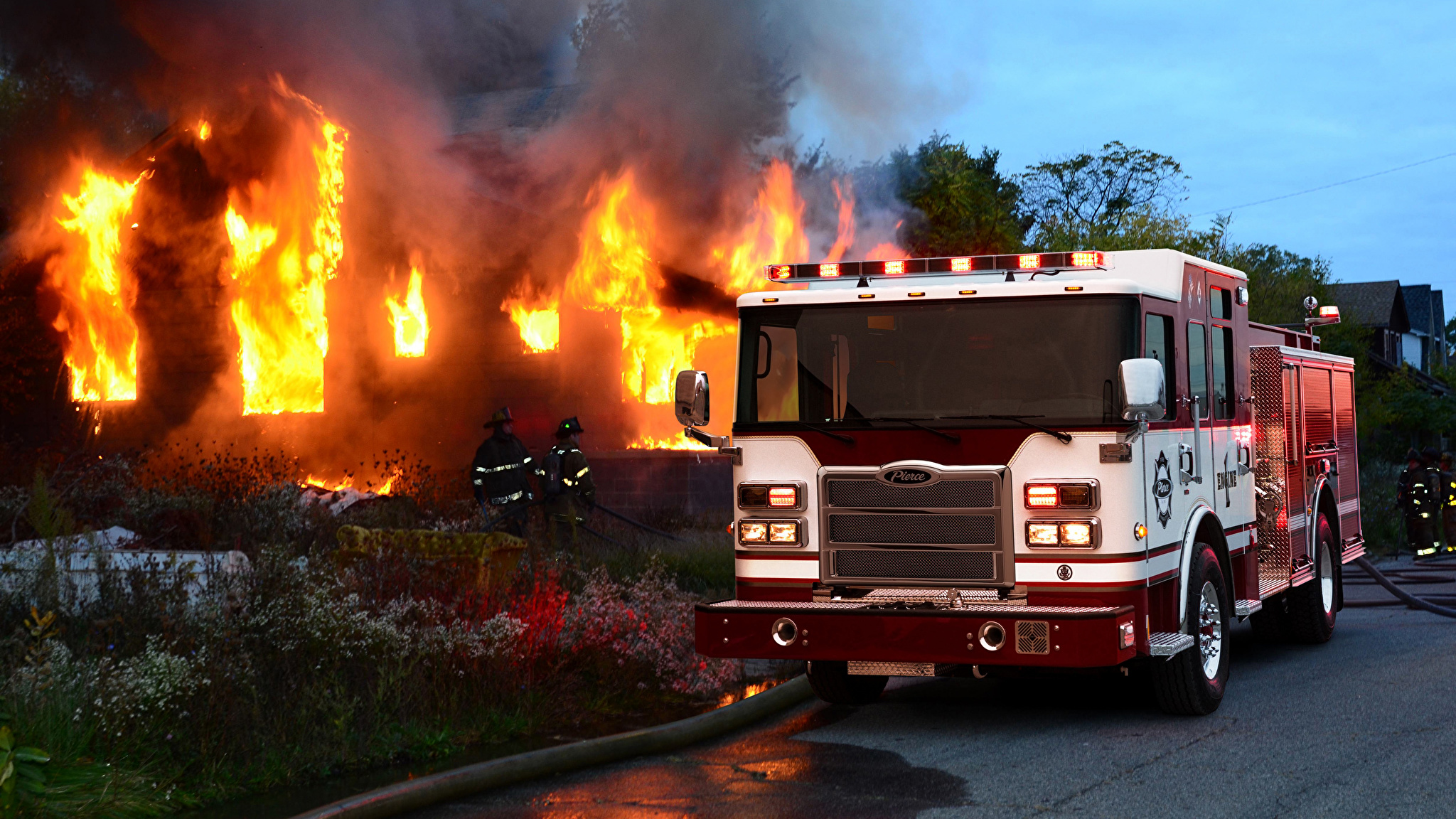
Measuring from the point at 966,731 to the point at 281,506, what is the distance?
8334 mm

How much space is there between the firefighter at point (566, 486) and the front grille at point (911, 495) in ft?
25.9

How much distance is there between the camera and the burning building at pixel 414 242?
20609 millimetres

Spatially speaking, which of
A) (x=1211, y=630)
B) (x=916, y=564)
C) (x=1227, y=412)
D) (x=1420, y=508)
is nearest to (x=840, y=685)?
(x=916, y=564)

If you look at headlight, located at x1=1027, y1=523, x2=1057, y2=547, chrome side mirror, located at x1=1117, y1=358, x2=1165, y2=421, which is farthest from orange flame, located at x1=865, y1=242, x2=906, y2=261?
chrome side mirror, located at x1=1117, y1=358, x2=1165, y2=421

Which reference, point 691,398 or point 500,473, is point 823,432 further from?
point 500,473

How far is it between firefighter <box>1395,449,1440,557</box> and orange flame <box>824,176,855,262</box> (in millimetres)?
8302

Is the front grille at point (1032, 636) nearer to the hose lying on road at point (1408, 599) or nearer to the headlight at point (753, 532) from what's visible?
the headlight at point (753, 532)

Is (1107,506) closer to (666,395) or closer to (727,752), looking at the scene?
(727,752)

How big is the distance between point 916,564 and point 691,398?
146cm

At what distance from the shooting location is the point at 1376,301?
224ft

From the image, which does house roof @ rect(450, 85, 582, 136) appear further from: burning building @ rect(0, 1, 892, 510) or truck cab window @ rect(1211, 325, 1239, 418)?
truck cab window @ rect(1211, 325, 1239, 418)

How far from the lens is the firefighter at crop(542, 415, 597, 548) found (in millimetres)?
15312

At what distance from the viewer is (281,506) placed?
13.9 m

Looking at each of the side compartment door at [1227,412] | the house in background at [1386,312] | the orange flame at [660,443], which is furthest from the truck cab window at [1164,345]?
the house in background at [1386,312]
